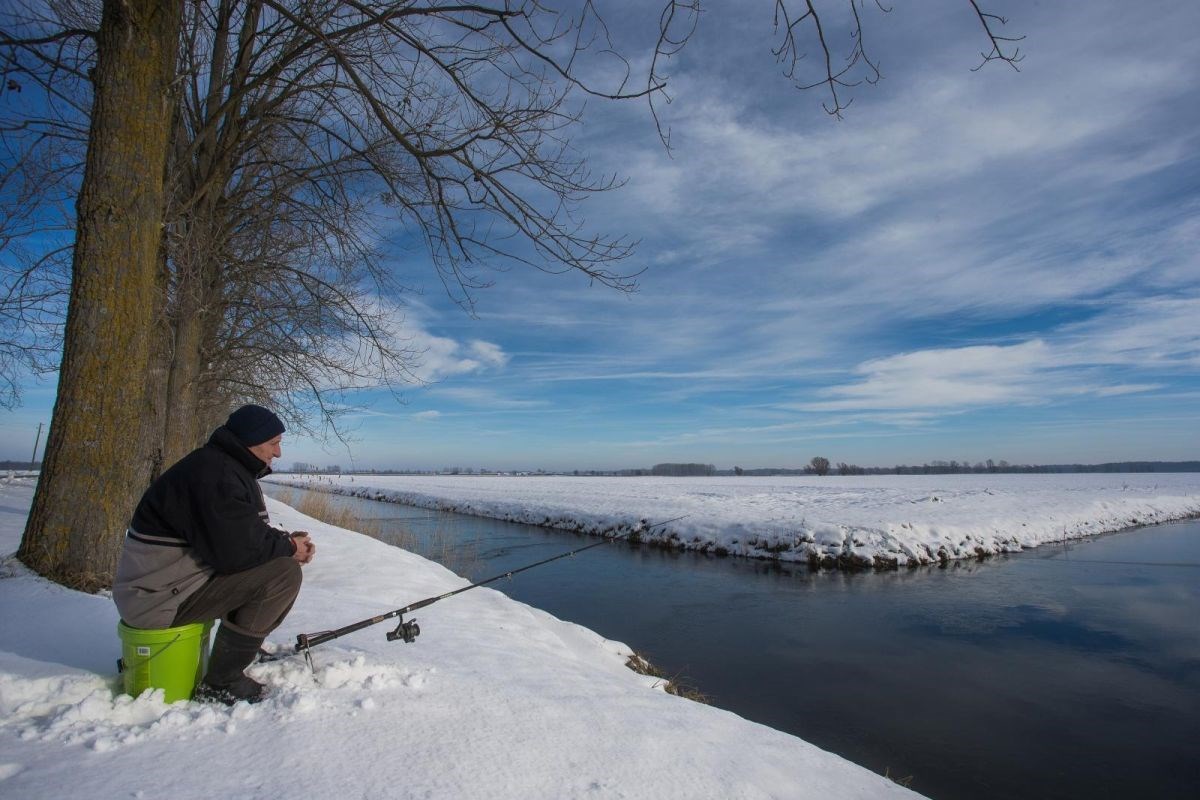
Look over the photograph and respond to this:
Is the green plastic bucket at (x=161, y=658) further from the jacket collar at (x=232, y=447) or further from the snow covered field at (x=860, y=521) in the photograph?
the snow covered field at (x=860, y=521)

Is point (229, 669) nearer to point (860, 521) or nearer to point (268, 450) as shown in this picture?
point (268, 450)

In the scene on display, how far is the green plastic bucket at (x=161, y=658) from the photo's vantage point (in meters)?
2.46

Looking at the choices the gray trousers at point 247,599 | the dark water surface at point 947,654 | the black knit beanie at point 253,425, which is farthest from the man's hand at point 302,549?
the dark water surface at point 947,654

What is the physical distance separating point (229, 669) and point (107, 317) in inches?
98.2

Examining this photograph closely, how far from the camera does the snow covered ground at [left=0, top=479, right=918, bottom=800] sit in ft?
6.93

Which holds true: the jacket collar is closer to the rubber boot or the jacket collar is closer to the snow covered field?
the rubber boot

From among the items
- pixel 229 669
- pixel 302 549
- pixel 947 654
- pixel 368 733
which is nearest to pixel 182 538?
pixel 302 549

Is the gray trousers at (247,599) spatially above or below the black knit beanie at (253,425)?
below

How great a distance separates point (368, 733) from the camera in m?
2.46

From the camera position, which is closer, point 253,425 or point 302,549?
point 253,425

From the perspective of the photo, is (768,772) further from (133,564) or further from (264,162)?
(264,162)

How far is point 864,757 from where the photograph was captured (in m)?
5.02

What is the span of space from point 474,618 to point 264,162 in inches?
200

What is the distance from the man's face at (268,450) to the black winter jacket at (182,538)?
0.14 metres
